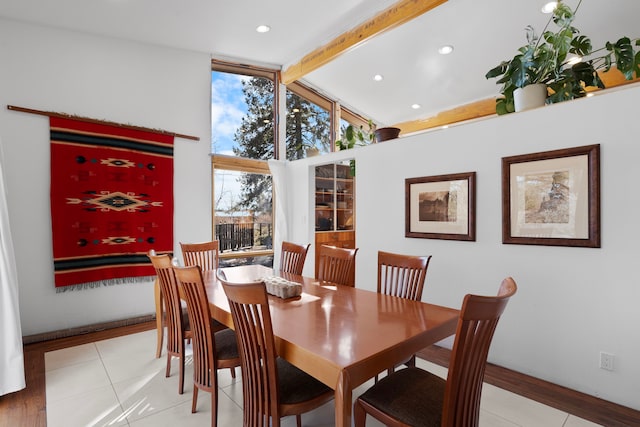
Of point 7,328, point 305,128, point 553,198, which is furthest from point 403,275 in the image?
point 305,128

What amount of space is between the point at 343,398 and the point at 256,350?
19.3 inches

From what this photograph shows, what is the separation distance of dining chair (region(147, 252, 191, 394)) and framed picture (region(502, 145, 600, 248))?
251 centimetres

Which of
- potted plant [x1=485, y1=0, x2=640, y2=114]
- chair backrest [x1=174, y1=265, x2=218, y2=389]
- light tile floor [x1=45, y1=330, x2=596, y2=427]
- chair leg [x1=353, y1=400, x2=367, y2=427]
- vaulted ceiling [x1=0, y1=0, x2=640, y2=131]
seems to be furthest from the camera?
vaulted ceiling [x1=0, y1=0, x2=640, y2=131]

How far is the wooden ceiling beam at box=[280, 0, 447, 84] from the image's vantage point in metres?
3.21

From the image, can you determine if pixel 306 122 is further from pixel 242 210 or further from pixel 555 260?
pixel 555 260

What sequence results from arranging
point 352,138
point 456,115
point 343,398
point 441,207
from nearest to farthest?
point 343,398 → point 441,207 → point 352,138 → point 456,115

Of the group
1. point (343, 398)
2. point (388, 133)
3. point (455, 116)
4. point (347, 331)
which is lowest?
point (343, 398)

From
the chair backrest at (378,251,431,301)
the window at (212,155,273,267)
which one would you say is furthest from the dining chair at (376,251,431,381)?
the window at (212,155,273,267)

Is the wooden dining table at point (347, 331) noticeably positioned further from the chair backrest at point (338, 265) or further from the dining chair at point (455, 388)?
the chair backrest at point (338, 265)

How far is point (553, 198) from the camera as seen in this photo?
7.91ft

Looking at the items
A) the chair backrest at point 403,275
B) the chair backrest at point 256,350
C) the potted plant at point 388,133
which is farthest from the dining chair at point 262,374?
the potted plant at point 388,133

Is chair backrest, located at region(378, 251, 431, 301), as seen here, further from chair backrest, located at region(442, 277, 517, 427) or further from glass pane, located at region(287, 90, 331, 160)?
→ glass pane, located at region(287, 90, 331, 160)

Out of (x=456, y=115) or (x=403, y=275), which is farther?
(x=456, y=115)

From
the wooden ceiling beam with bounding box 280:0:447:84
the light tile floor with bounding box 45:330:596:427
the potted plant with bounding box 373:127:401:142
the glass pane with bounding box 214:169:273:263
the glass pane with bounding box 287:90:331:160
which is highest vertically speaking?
the wooden ceiling beam with bounding box 280:0:447:84
